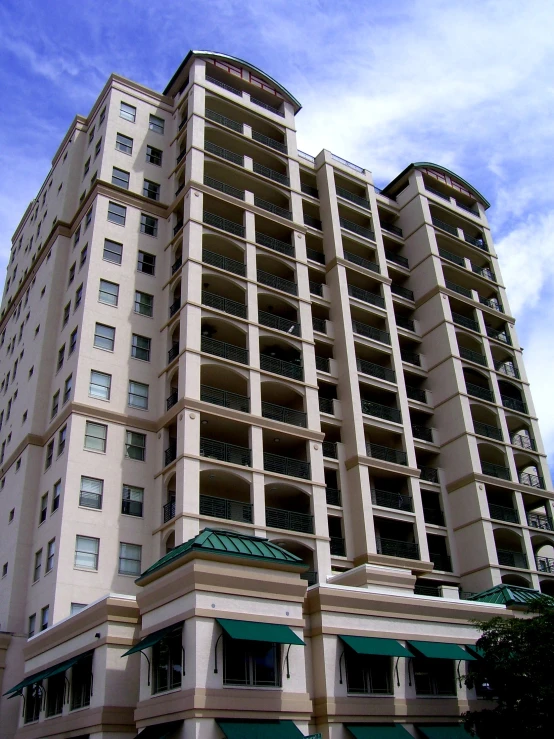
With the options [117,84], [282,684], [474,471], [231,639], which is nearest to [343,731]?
[282,684]

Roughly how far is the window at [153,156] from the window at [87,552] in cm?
2583

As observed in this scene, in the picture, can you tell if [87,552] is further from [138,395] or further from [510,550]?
[510,550]

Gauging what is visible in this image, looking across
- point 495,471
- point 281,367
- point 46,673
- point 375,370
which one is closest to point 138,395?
point 281,367

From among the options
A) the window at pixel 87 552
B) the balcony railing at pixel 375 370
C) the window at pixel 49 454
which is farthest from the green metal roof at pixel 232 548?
the balcony railing at pixel 375 370

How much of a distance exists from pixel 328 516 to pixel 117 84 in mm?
32064

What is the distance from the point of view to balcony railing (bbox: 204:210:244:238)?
46.5 meters

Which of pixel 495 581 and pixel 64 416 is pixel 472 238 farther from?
pixel 64 416

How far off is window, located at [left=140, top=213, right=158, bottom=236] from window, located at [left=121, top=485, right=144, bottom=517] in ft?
54.9

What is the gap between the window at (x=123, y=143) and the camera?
49.0 meters

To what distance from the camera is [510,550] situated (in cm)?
4962

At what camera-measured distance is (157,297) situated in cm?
4478

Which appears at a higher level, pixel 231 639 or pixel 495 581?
pixel 495 581

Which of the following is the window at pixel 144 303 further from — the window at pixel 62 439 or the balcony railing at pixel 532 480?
the balcony railing at pixel 532 480

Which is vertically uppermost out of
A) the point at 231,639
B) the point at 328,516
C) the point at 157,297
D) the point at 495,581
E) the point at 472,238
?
the point at 472,238
